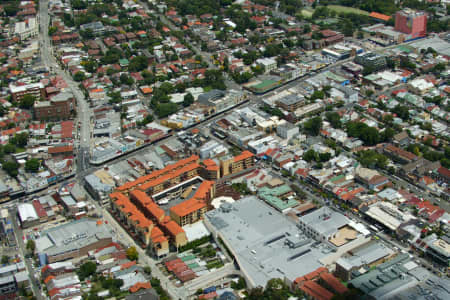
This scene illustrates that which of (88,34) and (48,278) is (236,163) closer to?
(48,278)

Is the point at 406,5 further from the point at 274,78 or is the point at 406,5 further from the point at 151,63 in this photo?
the point at 151,63

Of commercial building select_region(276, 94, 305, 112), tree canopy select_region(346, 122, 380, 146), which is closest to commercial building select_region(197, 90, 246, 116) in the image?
commercial building select_region(276, 94, 305, 112)

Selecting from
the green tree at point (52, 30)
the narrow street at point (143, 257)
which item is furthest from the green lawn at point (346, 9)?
the narrow street at point (143, 257)

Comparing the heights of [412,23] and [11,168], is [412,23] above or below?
above

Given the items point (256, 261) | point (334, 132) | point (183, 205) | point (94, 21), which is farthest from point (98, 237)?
point (94, 21)

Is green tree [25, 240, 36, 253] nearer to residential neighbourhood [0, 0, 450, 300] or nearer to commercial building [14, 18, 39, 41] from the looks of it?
residential neighbourhood [0, 0, 450, 300]

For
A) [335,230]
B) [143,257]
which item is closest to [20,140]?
[143,257]

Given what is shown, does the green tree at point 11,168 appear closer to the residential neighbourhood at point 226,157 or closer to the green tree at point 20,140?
the residential neighbourhood at point 226,157
